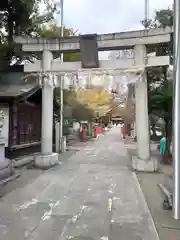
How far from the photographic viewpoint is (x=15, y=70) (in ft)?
55.9

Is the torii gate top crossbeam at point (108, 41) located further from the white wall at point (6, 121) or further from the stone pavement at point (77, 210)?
the stone pavement at point (77, 210)

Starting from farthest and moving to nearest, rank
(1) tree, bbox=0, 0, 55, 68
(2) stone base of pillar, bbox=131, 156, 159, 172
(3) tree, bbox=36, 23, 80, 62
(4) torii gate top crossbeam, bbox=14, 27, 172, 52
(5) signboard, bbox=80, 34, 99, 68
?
(3) tree, bbox=36, 23, 80, 62, (1) tree, bbox=0, 0, 55, 68, (5) signboard, bbox=80, 34, 99, 68, (2) stone base of pillar, bbox=131, 156, 159, 172, (4) torii gate top crossbeam, bbox=14, 27, 172, 52

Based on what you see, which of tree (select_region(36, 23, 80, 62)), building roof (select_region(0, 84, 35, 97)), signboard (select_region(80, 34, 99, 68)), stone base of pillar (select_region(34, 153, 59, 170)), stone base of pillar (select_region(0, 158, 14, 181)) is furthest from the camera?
tree (select_region(36, 23, 80, 62))

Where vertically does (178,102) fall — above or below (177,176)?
above

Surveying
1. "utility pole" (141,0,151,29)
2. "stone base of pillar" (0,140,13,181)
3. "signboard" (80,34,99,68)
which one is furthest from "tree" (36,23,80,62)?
"stone base of pillar" (0,140,13,181)

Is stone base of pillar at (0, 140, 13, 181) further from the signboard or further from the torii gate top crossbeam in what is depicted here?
the torii gate top crossbeam

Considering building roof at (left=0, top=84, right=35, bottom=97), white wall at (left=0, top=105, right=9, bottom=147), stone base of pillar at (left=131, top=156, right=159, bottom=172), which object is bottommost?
stone base of pillar at (left=131, top=156, right=159, bottom=172)

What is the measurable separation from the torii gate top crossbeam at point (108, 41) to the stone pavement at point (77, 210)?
4852 millimetres

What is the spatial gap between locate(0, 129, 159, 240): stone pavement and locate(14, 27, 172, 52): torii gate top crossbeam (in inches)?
191

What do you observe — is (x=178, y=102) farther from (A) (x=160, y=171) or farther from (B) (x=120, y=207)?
(A) (x=160, y=171)

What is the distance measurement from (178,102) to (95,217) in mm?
2660

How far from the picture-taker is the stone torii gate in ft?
33.7

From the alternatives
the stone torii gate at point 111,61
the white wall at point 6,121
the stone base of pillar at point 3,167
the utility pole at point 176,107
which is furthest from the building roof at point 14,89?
the utility pole at point 176,107

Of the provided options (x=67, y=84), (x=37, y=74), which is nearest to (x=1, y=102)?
(x=37, y=74)
